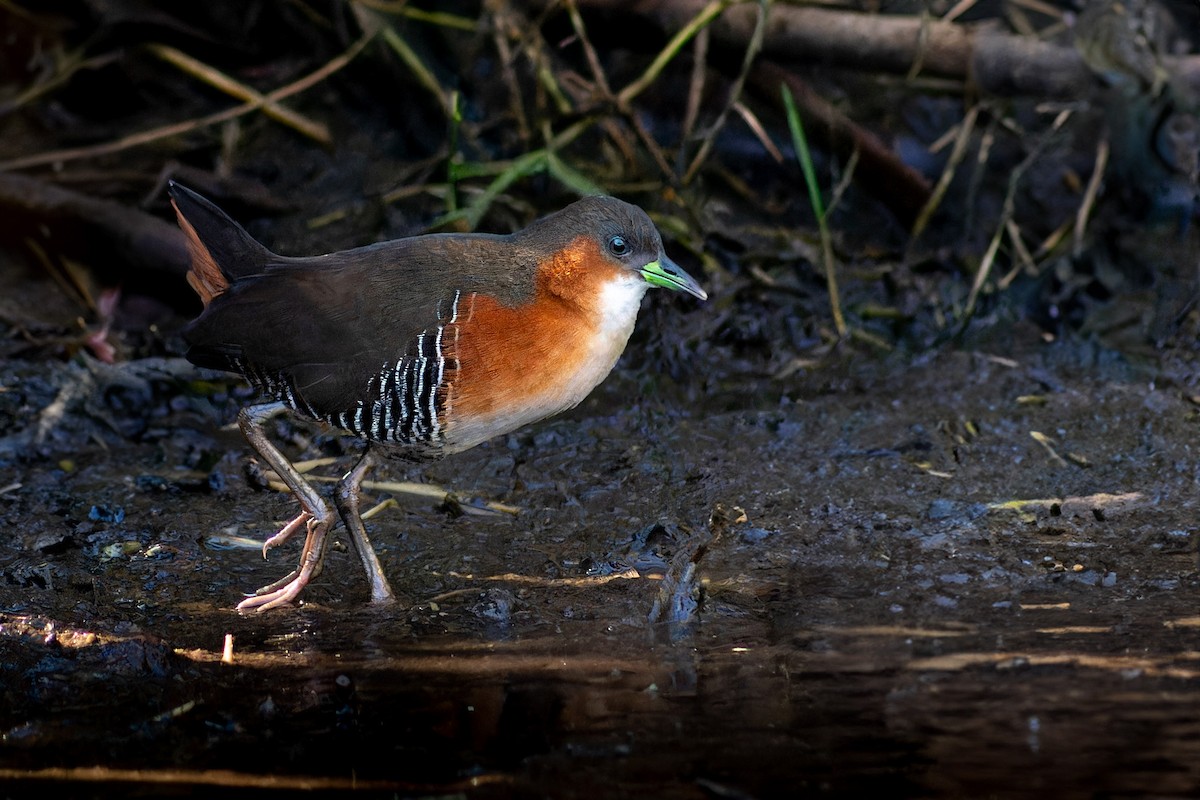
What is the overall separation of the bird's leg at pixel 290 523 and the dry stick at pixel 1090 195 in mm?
3181

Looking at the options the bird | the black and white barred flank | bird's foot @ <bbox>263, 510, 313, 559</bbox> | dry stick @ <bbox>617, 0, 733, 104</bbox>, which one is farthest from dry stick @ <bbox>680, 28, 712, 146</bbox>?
bird's foot @ <bbox>263, 510, 313, 559</bbox>

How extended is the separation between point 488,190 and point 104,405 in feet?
4.97

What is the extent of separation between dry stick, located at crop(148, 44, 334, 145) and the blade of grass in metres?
1.96

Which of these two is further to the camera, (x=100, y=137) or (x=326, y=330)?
(x=100, y=137)

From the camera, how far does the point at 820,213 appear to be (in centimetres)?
516

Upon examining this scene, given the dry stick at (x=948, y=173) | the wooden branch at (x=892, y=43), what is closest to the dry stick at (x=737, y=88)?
the wooden branch at (x=892, y=43)

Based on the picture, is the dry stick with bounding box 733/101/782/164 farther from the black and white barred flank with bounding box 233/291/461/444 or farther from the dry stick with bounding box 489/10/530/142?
the black and white barred flank with bounding box 233/291/461/444

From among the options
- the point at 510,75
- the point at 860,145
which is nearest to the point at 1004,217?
the point at 860,145

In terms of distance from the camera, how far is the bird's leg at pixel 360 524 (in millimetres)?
3672

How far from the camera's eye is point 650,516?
4184 millimetres

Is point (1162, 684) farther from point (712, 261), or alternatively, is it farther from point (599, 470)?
point (712, 261)

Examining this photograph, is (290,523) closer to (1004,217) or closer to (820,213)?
(820,213)

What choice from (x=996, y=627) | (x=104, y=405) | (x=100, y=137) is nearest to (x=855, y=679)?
(x=996, y=627)

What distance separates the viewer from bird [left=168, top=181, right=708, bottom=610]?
3588 mm
